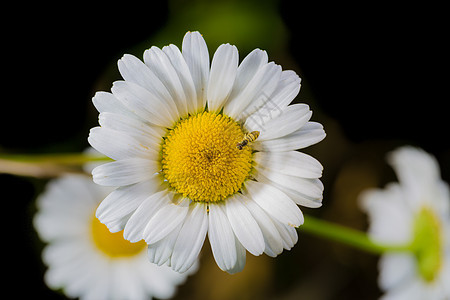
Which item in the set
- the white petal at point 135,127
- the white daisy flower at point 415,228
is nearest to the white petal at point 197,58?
the white petal at point 135,127

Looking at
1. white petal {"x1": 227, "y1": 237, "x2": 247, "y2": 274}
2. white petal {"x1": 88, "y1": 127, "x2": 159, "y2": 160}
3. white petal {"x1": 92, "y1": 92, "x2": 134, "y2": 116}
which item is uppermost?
white petal {"x1": 92, "y1": 92, "x2": 134, "y2": 116}

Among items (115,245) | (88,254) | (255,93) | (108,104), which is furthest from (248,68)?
(88,254)

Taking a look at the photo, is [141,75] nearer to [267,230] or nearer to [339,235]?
[267,230]

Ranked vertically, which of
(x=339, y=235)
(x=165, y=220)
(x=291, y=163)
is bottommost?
(x=339, y=235)

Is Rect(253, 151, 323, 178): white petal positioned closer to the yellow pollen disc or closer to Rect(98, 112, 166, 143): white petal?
the yellow pollen disc

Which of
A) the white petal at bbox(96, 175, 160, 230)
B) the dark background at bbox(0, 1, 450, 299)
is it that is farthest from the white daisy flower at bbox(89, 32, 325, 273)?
the dark background at bbox(0, 1, 450, 299)

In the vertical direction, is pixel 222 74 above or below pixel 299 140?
above

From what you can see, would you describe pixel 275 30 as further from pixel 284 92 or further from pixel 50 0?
pixel 284 92

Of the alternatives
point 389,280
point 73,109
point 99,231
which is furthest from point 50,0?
point 389,280
